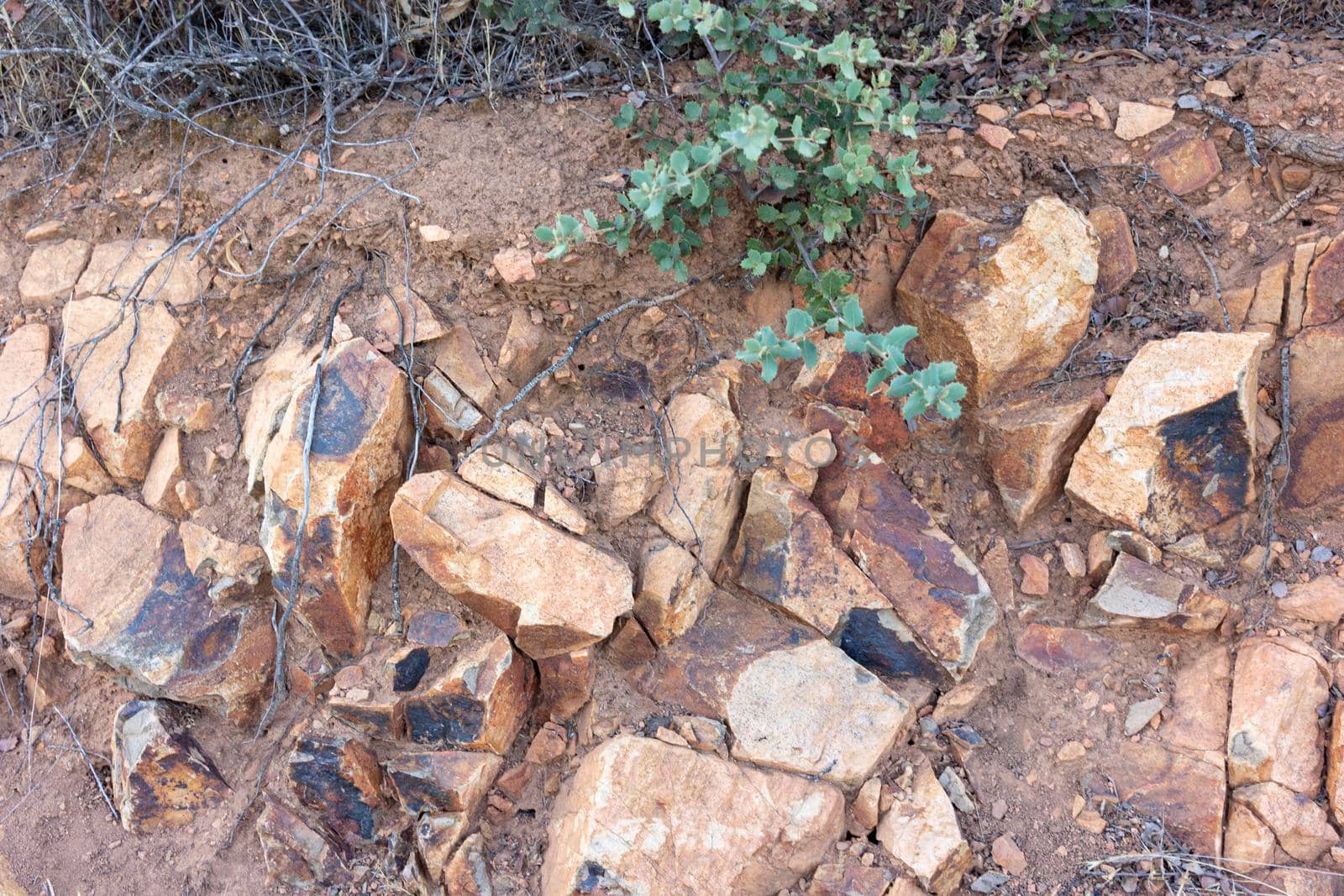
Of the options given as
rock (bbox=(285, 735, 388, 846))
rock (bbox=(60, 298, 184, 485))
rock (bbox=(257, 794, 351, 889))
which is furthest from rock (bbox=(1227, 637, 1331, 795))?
rock (bbox=(60, 298, 184, 485))

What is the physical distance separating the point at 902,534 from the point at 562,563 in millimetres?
911

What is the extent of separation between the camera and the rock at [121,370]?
9.23ft

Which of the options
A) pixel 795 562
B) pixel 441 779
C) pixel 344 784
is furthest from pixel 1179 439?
pixel 344 784

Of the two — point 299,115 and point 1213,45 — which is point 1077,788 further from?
point 299,115

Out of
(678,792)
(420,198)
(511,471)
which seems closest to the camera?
(678,792)

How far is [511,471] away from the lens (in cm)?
254

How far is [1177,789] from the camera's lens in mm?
2332

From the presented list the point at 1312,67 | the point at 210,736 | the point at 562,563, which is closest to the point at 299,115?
the point at 562,563

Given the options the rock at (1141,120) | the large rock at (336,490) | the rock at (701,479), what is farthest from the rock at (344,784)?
the rock at (1141,120)

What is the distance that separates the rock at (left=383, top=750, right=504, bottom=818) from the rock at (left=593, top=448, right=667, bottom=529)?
0.69 metres

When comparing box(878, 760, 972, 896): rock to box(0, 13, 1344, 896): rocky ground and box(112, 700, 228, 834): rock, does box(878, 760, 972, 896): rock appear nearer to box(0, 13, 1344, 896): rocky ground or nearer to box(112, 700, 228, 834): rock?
box(0, 13, 1344, 896): rocky ground

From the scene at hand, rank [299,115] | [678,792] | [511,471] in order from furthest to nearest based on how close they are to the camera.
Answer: [299,115] → [511,471] → [678,792]

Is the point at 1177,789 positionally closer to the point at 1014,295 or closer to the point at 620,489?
the point at 1014,295

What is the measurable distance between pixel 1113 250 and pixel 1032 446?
0.63 meters
